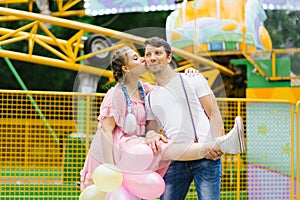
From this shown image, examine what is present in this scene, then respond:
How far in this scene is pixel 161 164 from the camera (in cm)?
483

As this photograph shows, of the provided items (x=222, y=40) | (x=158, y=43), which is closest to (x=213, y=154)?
(x=158, y=43)

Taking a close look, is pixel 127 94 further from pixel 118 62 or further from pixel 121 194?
pixel 121 194

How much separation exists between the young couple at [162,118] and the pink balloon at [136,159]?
31mm

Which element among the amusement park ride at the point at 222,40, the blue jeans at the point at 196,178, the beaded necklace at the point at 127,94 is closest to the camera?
the beaded necklace at the point at 127,94

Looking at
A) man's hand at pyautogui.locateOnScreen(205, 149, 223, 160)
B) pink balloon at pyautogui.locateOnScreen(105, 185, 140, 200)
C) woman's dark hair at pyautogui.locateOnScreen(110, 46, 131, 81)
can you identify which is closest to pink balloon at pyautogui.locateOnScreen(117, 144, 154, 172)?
pink balloon at pyautogui.locateOnScreen(105, 185, 140, 200)

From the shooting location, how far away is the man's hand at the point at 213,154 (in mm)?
4773

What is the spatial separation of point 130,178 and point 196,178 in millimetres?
499

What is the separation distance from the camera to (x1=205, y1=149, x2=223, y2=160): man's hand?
477cm

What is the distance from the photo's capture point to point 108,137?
4.79 meters

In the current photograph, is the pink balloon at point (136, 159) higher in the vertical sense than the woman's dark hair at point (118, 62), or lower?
lower

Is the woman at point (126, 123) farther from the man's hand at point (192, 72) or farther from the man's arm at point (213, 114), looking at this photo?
the man's hand at point (192, 72)

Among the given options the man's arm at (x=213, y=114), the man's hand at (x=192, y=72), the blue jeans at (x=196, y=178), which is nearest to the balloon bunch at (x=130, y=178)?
the blue jeans at (x=196, y=178)

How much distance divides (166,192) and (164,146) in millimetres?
523

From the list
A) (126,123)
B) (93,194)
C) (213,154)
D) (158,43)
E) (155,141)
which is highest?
(158,43)
